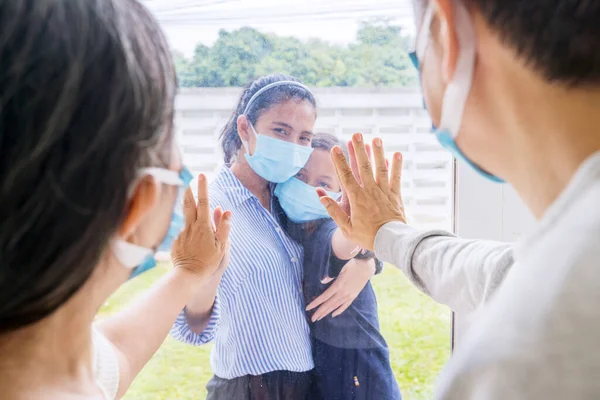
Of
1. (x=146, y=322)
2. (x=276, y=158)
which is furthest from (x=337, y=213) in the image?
(x=146, y=322)

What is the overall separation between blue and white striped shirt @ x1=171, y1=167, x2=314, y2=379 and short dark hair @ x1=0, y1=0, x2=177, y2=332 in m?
0.52

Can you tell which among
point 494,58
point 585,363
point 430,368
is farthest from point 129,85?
point 430,368

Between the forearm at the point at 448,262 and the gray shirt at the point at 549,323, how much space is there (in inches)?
13.8

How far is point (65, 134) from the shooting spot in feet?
1.97

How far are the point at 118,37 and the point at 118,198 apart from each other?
176mm

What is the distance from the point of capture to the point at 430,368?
132 centimetres

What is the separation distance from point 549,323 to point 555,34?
0.26 meters

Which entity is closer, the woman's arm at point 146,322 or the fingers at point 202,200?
the woman's arm at point 146,322

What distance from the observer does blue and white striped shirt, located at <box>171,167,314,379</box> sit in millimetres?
1187

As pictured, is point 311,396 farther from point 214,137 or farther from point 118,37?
point 118,37

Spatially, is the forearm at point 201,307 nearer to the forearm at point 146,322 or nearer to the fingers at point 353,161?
the forearm at point 146,322

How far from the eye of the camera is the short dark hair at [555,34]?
20.9 inches

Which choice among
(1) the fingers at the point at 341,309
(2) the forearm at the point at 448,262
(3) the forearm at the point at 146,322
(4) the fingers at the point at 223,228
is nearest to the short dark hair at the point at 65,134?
(3) the forearm at the point at 146,322

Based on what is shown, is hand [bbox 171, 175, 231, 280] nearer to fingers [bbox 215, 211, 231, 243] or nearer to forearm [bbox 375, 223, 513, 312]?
fingers [bbox 215, 211, 231, 243]
